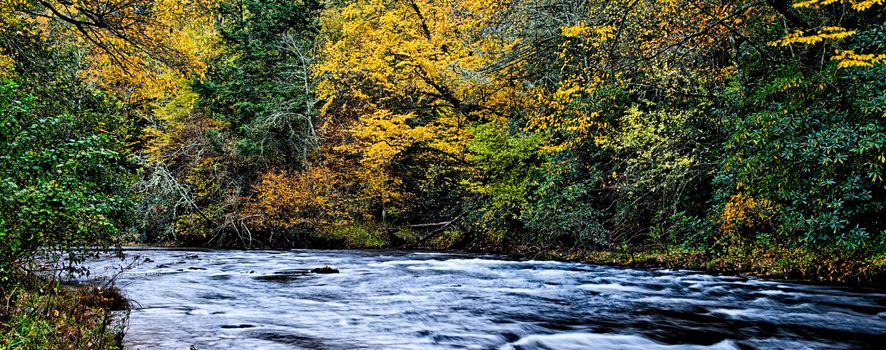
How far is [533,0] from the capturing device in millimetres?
18250

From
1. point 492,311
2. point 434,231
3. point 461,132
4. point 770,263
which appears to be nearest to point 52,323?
point 492,311

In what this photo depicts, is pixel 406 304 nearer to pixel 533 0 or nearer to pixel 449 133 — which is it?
pixel 533 0

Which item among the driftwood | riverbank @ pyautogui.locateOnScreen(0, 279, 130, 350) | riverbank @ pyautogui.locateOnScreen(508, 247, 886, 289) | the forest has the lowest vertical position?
riverbank @ pyautogui.locateOnScreen(0, 279, 130, 350)

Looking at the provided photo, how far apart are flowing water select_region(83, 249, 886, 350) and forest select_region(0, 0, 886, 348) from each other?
132cm

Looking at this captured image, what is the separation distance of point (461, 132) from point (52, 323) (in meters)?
17.1

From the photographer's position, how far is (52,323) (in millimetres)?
5055

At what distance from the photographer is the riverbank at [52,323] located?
394 cm

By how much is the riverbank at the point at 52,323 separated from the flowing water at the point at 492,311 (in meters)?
0.48

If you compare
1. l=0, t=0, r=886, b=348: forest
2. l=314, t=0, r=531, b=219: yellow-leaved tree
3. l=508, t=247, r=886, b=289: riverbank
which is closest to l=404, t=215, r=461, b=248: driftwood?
l=0, t=0, r=886, b=348: forest

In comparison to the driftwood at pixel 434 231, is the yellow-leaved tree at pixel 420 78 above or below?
above

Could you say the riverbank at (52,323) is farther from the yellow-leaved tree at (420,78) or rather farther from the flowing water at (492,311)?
the yellow-leaved tree at (420,78)

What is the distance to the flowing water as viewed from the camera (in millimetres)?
6441

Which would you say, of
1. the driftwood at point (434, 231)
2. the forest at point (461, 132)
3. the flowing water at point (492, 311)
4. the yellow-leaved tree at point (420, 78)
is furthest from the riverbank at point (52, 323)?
the driftwood at point (434, 231)

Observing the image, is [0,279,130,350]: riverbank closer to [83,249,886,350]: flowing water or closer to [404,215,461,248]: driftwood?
[83,249,886,350]: flowing water
